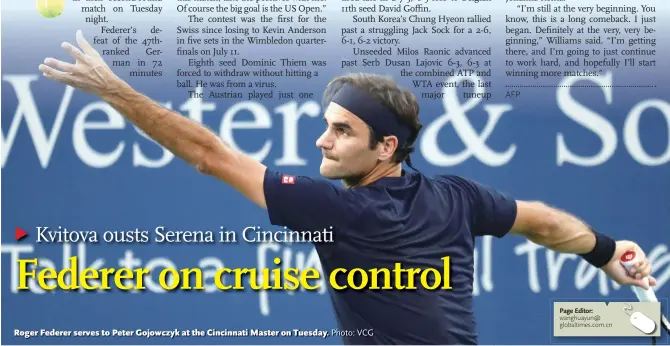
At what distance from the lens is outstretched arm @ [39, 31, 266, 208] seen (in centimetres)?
494

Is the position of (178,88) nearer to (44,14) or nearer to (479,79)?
(44,14)

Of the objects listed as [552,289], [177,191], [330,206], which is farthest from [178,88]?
[552,289]

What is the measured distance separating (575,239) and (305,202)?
4.85 ft

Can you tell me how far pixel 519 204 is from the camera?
5445mm

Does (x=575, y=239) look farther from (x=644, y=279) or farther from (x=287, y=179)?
(x=287, y=179)

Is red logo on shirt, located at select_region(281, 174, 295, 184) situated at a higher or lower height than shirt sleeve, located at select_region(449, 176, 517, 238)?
higher

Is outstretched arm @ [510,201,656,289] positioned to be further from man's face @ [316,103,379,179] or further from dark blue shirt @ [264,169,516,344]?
man's face @ [316,103,379,179]

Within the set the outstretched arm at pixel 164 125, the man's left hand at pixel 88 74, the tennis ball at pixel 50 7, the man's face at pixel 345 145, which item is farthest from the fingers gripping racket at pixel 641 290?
the tennis ball at pixel 50 7

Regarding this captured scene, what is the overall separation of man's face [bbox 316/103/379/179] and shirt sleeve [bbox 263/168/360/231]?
137 mm

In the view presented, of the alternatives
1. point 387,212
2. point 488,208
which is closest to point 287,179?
point 387,212

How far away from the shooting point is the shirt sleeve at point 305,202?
5102 mm

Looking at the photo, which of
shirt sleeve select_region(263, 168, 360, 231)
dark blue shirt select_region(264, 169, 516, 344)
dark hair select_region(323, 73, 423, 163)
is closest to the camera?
shirt sleeve select_region(263, 168, 360, 231)

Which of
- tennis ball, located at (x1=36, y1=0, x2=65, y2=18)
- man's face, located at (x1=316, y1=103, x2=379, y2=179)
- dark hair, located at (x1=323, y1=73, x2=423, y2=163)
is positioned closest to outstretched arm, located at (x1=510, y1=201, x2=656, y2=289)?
dark hair, located at (x1=323, y1=73, x2=423, y2=163)

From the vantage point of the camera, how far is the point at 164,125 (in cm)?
496
